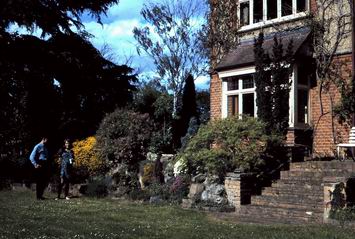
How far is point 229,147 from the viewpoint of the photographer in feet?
50.7

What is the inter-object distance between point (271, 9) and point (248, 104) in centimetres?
370

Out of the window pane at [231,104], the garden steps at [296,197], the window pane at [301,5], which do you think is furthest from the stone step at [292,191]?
the window pane at [301,5]

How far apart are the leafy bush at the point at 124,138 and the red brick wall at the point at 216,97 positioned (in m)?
2.69

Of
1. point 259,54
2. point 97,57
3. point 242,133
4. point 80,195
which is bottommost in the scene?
point 80,195

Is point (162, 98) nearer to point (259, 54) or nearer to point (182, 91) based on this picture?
point (182, 91)

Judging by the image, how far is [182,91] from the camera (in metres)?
35.2

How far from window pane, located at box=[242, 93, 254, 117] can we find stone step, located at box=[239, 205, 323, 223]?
6.44 metres

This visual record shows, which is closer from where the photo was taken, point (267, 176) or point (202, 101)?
point (267, 176)

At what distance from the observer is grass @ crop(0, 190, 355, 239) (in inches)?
384

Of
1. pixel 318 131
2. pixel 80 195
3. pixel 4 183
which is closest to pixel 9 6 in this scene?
pixel 4 183

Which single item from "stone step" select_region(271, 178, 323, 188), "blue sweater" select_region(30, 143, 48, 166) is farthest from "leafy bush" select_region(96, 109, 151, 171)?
"stone step" select_region(271, 178, 323, 188)

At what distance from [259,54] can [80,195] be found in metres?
8.06

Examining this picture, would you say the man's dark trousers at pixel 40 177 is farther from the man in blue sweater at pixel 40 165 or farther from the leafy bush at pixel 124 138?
the leafy bush at pixel 124 138

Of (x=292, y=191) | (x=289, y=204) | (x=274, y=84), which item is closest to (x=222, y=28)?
(x=274, y=84)
